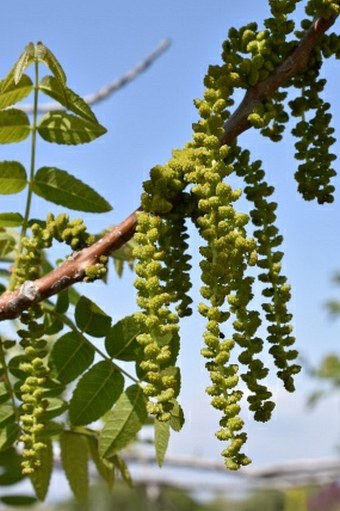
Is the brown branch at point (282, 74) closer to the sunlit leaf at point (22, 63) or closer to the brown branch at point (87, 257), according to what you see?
the brown branch at point (87, 257)

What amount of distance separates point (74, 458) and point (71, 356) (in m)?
0.42

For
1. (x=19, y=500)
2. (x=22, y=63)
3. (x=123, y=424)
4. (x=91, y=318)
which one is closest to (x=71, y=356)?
(x=91, y=318)

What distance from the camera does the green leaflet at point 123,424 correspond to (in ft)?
6.30

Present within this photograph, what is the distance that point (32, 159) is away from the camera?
209cm

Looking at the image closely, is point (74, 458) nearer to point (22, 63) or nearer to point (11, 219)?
point (11, 219)

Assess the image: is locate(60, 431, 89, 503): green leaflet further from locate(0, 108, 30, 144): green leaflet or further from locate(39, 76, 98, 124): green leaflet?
locate(39, 76, 98, 124): green leaflet

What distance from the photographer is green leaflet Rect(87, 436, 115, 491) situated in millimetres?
2324

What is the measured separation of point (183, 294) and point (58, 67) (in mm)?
579

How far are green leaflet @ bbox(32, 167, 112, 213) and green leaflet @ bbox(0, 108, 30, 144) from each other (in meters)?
0.10

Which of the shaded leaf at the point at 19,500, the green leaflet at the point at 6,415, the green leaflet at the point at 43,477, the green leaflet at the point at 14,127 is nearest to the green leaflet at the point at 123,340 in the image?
the green leaflet at the point at 6,415

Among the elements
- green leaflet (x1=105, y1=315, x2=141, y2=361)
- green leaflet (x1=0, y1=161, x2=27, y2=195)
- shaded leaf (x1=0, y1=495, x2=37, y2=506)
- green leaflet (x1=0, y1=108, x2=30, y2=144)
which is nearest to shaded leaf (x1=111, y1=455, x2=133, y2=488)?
green leaflet (x1=105, y1=315, x2=141, y2=361)

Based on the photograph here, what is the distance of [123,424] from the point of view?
6.32 feet

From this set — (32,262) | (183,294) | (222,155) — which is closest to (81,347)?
(32,262)

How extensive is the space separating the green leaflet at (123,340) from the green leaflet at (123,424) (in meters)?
0.10
